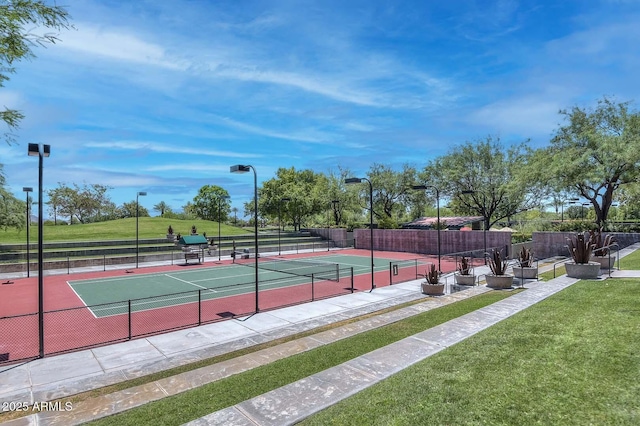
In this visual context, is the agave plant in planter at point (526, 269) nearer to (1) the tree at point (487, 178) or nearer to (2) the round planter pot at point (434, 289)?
(2) the round planter pot at point (434, 289)

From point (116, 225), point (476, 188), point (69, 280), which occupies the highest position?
point (476, 188)

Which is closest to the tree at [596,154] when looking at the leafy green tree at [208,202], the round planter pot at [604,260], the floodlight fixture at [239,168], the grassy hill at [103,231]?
the round planter pot at [604,260]

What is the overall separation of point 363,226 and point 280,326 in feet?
120

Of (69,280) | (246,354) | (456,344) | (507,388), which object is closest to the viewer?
(507,388)

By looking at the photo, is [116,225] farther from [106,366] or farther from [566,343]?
[566,343]

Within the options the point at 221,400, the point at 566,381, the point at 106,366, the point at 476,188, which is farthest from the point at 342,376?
the point at 476,188

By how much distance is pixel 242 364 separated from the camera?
7.94 meters

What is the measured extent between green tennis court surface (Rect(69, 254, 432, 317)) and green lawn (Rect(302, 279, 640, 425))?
8.30 metres

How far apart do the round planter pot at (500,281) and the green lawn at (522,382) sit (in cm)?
645

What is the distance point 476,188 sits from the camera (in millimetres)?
36219

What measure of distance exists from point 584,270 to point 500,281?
10.7 ft

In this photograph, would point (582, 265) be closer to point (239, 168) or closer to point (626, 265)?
point (626, 265)

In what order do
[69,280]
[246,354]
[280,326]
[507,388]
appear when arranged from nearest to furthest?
[507,388], [246,354], [280,326], [69,280]

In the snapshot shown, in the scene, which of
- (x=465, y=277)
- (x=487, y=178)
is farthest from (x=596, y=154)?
(x=465, y=277)
